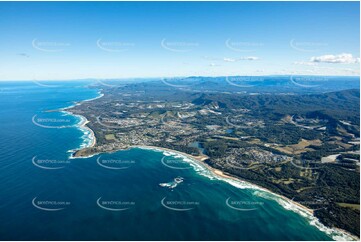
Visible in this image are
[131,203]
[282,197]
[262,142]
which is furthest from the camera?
[262,142]

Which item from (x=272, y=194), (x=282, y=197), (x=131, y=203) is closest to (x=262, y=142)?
(x=272, y=194)

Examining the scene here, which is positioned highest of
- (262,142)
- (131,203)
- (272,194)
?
(131,203)

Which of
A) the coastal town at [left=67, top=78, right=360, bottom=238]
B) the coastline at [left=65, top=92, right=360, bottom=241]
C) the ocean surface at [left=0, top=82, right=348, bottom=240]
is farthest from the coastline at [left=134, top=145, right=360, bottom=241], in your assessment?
the coastal town at [left=67, top=78, right=360, bottom=238]

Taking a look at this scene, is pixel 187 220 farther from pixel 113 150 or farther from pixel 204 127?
pixel 204 127

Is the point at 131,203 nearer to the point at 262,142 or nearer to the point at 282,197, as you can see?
the point at 282,197

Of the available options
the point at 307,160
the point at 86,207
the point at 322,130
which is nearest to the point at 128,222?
the point at 86,207

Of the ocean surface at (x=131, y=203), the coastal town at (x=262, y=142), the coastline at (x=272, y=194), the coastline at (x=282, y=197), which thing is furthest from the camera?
the coastal town at (x=262, y=142)

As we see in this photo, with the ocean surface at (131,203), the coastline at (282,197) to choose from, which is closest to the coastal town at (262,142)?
the coastline at (282,197)

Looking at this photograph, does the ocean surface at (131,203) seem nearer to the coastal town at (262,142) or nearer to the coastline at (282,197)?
the coastline at (282,197)
